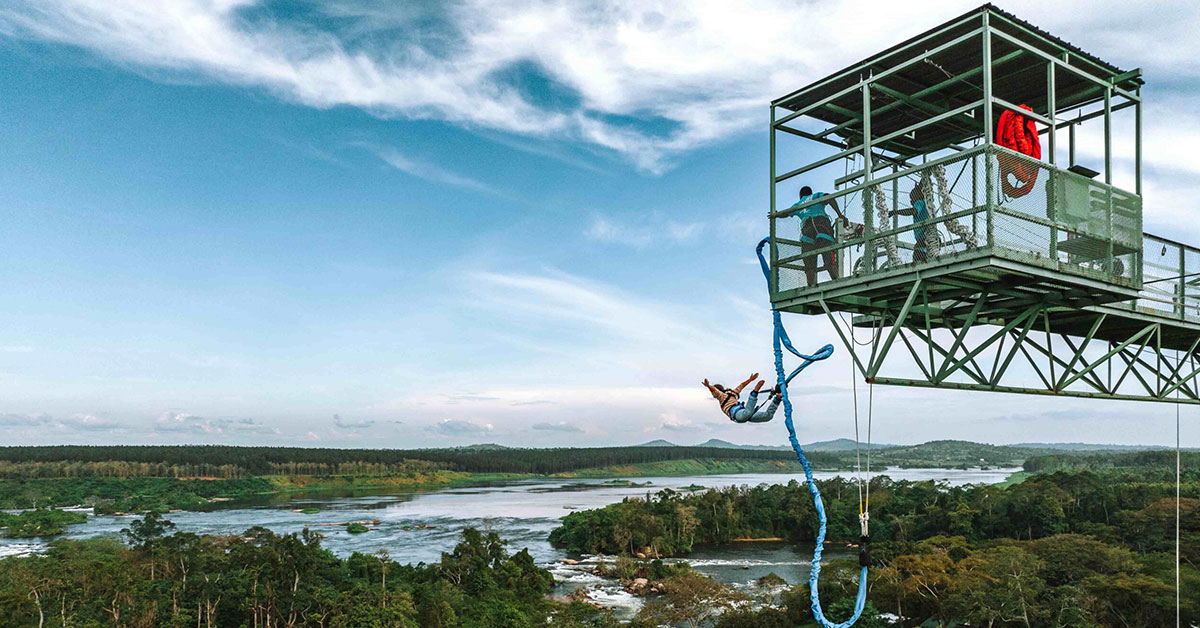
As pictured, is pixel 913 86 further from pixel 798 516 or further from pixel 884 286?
pixel 798 516

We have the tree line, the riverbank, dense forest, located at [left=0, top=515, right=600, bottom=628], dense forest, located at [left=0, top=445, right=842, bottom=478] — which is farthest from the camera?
dense forest, located at [left=0, top=445, right=842, bottom=478]

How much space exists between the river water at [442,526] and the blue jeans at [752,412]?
27.5 metres

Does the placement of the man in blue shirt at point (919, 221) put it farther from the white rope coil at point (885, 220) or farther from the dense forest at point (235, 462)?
the dense forest at point (235, 462)

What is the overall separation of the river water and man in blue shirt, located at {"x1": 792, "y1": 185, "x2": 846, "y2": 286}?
27.8m

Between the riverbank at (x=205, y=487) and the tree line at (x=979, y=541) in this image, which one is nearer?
the tree line at (x=979, y=541)

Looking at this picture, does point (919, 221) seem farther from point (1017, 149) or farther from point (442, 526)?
point (442, 526)

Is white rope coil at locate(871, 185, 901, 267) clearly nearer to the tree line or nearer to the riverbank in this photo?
the tree line

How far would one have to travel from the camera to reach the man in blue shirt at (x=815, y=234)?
6332mm

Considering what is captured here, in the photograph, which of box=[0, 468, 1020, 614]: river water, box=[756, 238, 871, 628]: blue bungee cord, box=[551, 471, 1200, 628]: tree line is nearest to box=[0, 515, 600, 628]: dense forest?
box=[0, 468, 1020, 614]: river water

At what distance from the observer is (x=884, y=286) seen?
5770mm

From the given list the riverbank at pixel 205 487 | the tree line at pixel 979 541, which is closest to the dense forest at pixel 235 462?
the riverbank at pixel 205 487

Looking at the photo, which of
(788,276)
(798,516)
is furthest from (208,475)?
(788,276)

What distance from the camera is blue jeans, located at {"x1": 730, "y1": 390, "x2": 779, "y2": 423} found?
606cm

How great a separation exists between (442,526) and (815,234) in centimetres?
5667
